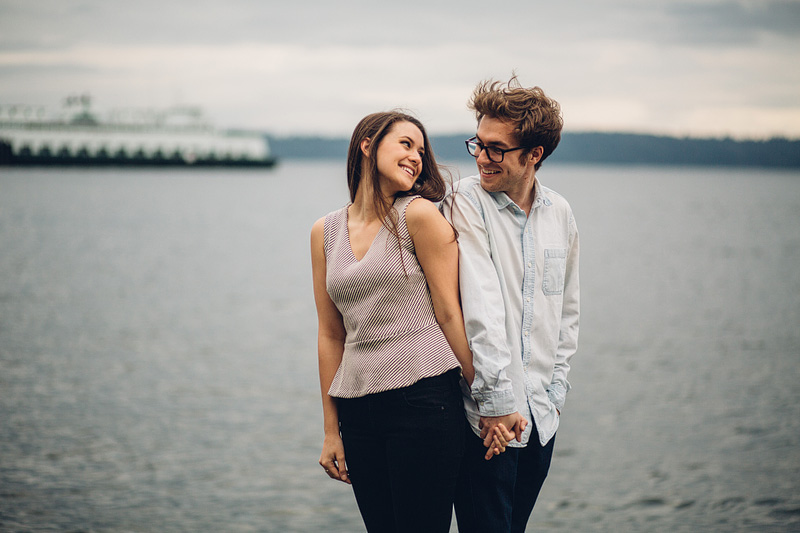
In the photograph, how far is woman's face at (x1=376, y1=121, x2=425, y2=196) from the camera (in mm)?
2490

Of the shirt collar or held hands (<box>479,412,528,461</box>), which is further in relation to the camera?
the shirt collar

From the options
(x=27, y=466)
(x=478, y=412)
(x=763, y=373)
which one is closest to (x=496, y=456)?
(x=478, y=412)

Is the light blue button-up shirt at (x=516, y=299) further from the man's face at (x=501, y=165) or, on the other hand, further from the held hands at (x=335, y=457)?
the held hands at (x=335, y=457)

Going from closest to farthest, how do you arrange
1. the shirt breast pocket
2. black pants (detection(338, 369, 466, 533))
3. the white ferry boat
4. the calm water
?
black pants (detection(338, 369, 466, 533))
the shirt breast pocket
the calm water
the white ferry boat

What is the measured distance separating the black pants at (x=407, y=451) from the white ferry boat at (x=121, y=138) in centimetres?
11290

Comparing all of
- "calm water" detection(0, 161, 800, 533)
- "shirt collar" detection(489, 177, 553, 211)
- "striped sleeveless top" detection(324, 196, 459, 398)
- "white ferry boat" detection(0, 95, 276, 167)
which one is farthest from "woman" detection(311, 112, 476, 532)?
"white ferry boat" detection(0, 95, 276, 167)

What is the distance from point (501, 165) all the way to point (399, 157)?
35cm

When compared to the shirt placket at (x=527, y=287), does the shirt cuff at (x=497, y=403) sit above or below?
below

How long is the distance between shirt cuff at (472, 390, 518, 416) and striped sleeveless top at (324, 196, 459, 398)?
0.14m

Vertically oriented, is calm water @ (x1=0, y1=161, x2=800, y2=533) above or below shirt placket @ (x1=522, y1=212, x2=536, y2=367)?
below

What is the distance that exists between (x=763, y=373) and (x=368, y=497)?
1148 centimetres

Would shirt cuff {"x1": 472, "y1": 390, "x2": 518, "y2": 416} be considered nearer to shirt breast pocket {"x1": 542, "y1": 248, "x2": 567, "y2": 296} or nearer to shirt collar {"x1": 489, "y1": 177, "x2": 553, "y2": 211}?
shirt breast pocket {"x1": 542, "y1": 248, "x2": 567, "y2": 296}

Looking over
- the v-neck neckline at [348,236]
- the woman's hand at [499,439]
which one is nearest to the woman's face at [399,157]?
the v-neck neckline at [348,236]

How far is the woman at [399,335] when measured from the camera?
7.88 feet
